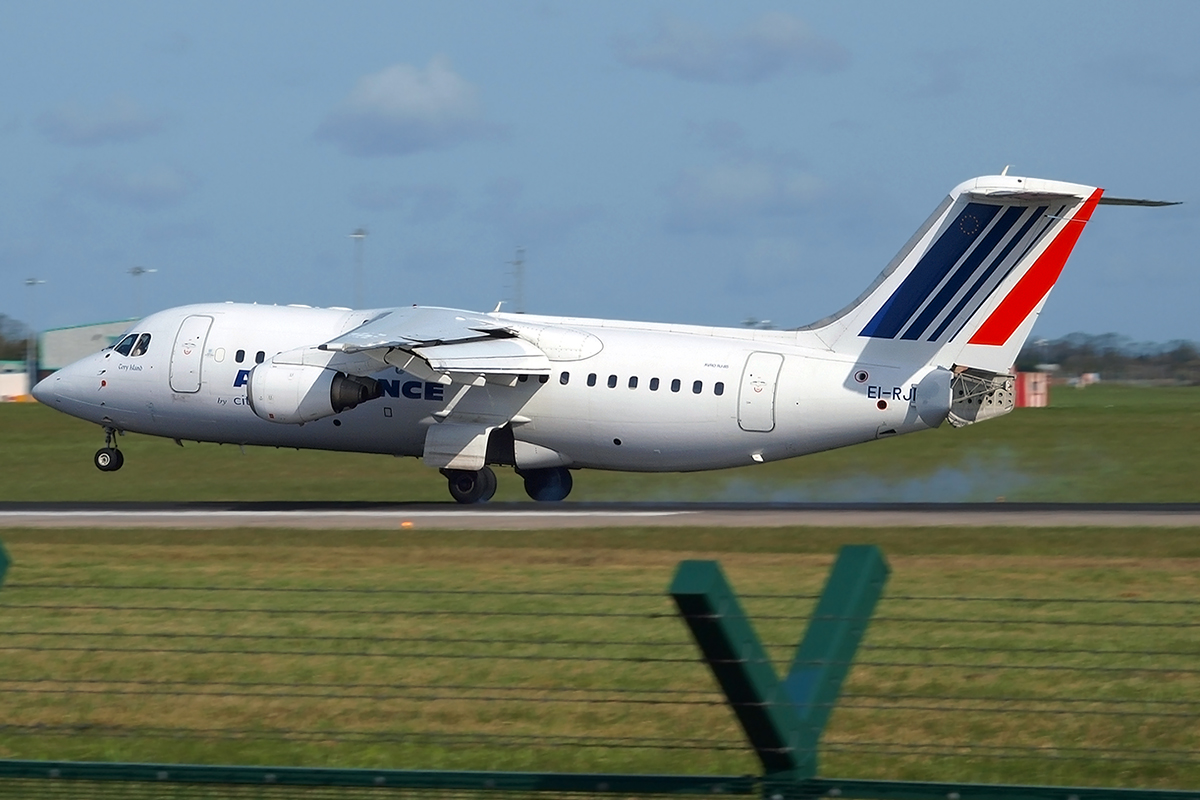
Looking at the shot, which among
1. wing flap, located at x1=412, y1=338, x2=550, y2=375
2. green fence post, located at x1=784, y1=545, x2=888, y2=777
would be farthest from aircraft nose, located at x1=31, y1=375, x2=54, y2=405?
green fence post, located at x1=784, y1=545, x2=888, y2=777

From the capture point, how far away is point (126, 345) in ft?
104

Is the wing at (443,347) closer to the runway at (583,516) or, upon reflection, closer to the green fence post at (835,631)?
the runway at (583,516)

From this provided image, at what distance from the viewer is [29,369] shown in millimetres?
104562

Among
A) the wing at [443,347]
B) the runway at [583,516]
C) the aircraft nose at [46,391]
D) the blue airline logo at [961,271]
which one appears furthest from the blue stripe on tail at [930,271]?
the aircraft nose at [46,391]

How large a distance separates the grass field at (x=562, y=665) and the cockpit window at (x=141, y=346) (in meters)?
10.6

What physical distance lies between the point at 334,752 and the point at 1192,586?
11.5 metres

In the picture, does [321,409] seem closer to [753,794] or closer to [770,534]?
[770,534]

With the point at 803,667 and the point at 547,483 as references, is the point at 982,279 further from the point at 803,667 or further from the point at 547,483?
the point at 803,667

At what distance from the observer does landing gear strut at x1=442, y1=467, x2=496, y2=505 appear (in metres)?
30.5

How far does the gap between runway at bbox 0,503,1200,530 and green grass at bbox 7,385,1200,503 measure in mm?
4696

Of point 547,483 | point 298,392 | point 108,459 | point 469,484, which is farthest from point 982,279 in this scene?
point 108,459

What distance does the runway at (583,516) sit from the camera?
25.6 meters

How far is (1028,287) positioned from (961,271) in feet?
4.13

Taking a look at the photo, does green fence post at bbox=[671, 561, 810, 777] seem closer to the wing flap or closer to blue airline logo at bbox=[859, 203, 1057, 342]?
the wing flap
